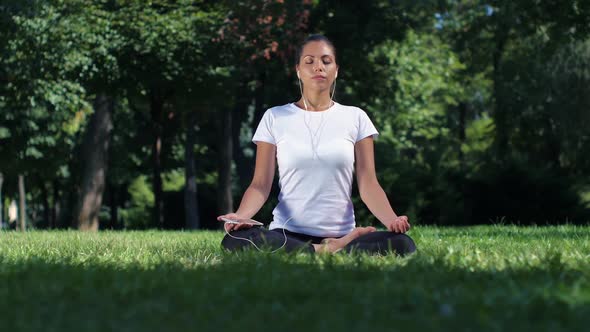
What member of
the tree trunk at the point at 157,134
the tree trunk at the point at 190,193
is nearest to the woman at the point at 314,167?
the tree trunk at the point at 157,134

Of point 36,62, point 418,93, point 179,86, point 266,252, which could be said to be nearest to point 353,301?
point 266,252

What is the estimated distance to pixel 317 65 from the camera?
7.52m

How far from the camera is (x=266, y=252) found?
670 cm

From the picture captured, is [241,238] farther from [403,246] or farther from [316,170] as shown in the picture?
[403,246]

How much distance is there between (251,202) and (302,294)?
9.61ft

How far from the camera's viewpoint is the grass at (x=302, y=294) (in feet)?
12.4

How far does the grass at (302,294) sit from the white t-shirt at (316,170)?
0.91 m

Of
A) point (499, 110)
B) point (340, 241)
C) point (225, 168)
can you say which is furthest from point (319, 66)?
point (499, 110)

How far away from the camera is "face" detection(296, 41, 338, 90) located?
7523mm

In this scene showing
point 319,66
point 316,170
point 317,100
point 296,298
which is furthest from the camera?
point 317,100

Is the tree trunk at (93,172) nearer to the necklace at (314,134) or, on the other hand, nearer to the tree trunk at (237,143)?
the tree trunk at (237,143)

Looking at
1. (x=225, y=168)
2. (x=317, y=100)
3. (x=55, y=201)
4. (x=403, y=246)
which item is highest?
(x=317, y=100)

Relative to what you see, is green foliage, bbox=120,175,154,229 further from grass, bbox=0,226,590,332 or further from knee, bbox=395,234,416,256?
grass, bbox=0,226,590,332

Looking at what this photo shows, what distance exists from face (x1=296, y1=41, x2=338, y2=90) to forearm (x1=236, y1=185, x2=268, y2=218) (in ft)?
3.16
